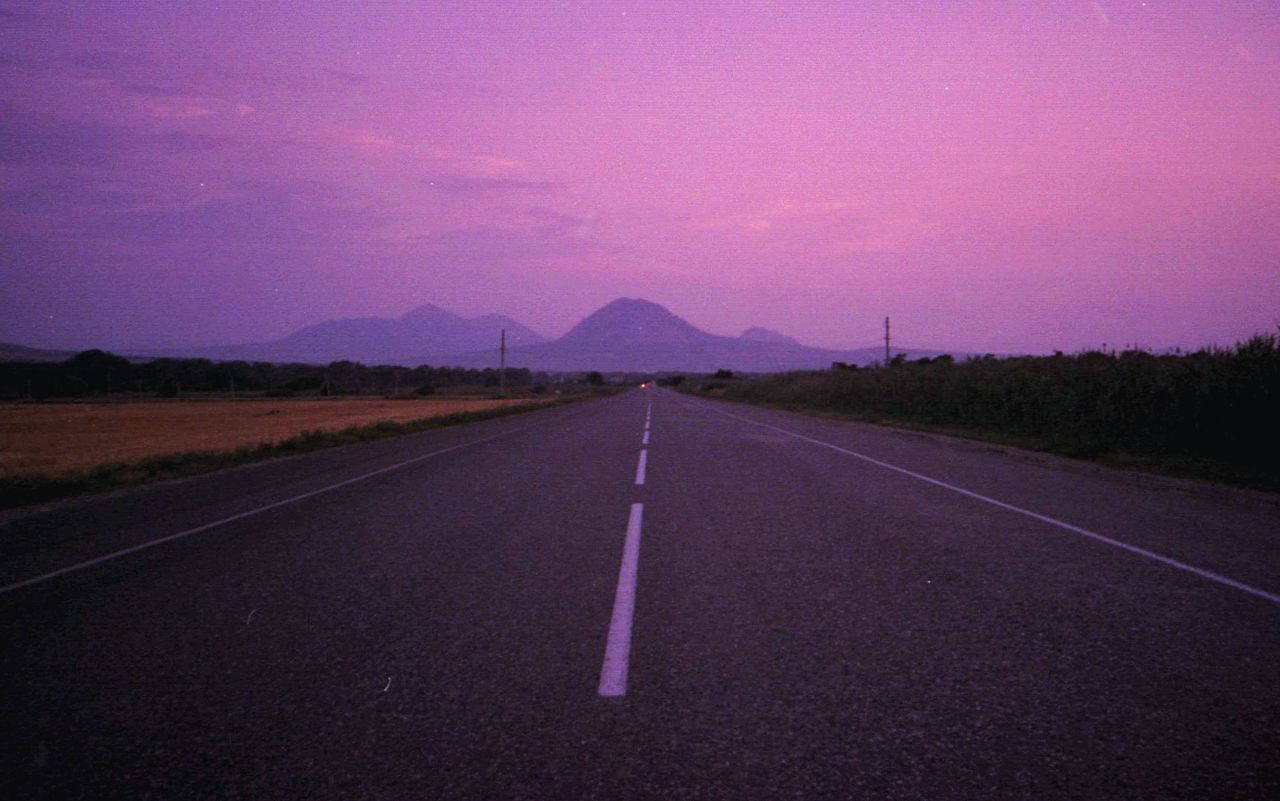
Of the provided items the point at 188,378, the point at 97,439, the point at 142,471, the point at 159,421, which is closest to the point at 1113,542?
the point at 142,471

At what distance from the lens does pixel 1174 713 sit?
3.33m

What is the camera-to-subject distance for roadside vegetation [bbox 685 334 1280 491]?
13172 millimetres

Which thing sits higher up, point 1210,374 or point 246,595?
point 1210,374

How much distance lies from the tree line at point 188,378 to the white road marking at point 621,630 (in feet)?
253

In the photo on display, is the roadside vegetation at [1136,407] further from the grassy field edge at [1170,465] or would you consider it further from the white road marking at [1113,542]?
the white road marking at [1113,542]

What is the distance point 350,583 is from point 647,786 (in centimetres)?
352

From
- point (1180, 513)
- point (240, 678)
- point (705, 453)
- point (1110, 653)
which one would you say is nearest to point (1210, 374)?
point (1180, 513)

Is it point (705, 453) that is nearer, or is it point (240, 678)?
point (240, 678)

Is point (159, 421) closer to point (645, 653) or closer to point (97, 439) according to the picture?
point (97, 439)

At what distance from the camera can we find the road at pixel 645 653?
2902 mm

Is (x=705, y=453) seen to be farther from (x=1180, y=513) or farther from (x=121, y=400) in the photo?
(x=121, y=400)

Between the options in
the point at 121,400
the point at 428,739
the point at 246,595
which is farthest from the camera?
the point at 121,400

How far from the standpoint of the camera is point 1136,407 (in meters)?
16.6

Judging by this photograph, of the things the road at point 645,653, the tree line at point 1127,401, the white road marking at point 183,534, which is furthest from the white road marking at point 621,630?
the tree line at point 1127,401
